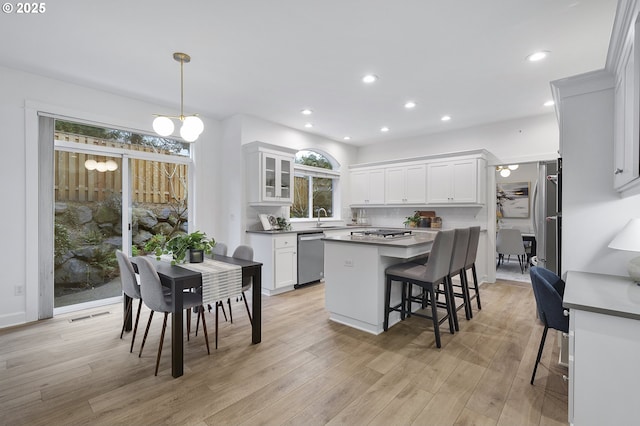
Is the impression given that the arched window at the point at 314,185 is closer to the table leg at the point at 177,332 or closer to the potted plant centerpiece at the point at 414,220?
the potted plant centerpiece at the point at 414,220

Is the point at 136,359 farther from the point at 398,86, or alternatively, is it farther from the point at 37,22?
the point at 398,86

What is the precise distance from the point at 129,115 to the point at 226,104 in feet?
4.21

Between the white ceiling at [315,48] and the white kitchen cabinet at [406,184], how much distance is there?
153 centimetres

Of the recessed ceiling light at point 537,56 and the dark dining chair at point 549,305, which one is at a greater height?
the recessed ceiling light at point 537,56

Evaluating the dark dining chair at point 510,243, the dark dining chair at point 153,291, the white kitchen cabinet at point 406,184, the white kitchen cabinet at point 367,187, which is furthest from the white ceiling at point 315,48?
the dark dining chair at point 510,243

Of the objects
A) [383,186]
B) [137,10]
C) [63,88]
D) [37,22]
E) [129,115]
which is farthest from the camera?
[383,186]

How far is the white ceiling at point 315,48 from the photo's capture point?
2.31 m

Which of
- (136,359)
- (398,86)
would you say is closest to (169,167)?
(136,359)

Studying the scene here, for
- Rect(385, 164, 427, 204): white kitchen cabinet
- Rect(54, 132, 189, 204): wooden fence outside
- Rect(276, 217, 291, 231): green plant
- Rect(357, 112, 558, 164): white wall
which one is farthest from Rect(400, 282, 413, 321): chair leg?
Rect(54, 132, 189, 204): wooden fence outside

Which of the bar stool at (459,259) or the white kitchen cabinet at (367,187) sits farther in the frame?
the white kitchen cabinet at (367,187)

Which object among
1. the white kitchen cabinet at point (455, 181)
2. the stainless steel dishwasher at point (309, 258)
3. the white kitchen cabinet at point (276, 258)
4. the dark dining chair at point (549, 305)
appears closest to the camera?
the dark dining chair at point (549, 305)

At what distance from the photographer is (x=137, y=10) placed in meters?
2.30

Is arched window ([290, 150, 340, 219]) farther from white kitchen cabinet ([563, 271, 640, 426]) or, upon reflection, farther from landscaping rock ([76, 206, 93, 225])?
white kitchen cabinet ([563, 271, 640, 426])

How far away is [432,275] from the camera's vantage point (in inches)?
108
